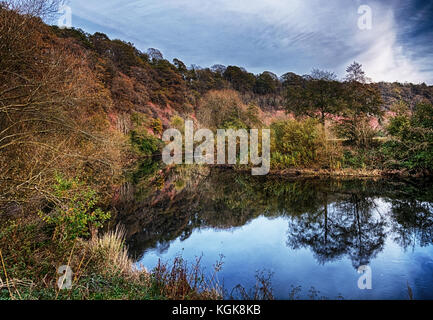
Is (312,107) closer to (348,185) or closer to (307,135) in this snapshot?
(307,135)

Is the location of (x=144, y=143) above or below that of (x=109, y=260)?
above

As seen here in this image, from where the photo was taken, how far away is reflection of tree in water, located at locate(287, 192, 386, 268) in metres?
5.88

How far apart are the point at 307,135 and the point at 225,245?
37.3ft

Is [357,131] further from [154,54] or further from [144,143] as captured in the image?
[154,54]

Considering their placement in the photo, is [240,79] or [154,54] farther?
[154,54]

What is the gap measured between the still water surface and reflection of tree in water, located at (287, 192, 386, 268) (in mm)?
24

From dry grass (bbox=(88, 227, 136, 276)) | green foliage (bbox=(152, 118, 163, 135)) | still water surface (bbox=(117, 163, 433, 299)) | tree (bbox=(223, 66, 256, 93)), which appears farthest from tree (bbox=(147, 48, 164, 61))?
dry grass (bbox=(88, 227, 136, 276))

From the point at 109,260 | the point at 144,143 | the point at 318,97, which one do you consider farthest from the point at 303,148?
the point at 144,143

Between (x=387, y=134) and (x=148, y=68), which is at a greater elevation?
(x=148, y=68)

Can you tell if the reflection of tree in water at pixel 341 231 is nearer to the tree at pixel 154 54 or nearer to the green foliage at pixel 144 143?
the green foliage at pixel 144 143

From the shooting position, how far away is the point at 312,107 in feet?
69.6

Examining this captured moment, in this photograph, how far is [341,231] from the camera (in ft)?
23.6

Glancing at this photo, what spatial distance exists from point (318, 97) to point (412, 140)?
8618 millimetres
